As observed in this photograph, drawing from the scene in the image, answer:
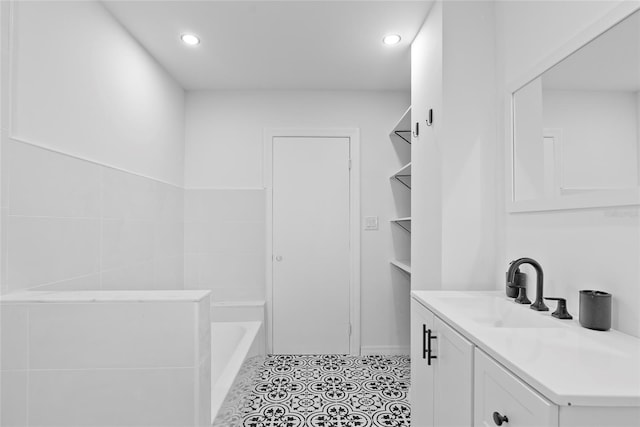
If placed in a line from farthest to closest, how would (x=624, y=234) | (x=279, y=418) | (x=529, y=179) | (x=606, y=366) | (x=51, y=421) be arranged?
(x=279, y=418), (x=529, y=179), (x=51, y=421), (x=624, y=234), (x=606, y=366)

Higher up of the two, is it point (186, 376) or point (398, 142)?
point (398, 142)

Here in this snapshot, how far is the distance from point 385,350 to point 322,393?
34.5 inches

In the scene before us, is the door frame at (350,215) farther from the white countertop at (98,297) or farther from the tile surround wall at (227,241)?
the white countertop at (98,297)

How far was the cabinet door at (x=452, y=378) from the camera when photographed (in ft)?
3.17

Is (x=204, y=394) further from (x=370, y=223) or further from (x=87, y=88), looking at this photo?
(x=370, y=223)

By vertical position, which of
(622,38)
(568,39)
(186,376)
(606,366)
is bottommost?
(186,376)

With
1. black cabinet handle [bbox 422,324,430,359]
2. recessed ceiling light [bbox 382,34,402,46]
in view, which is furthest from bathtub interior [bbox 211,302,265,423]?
recessed ceiling light [bbox 382,34,402,46]

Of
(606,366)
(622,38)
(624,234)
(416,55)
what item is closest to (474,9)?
(416,55)

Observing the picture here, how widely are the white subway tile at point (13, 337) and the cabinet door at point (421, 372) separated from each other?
144 centimetres

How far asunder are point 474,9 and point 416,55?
434 mm

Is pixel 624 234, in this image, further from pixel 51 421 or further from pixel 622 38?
pixel 51 421

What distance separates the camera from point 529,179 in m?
1.39

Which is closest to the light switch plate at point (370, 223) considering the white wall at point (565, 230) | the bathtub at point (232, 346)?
the bathtub at point (232, 346)

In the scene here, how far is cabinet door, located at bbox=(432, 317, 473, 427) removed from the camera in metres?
0.96
